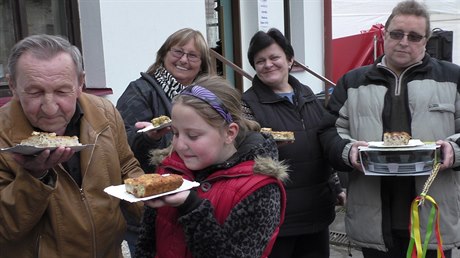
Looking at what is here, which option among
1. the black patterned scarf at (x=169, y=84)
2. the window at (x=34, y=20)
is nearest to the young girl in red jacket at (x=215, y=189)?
the black patterned scarf at (x=169, y=84)

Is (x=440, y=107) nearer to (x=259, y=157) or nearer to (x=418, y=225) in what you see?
(x=418, y=225)

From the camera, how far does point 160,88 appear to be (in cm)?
Answer: 290

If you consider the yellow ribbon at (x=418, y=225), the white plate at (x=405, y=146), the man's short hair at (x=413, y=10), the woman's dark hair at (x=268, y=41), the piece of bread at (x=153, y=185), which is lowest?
the yellow ribbon at (x=418, y=225)

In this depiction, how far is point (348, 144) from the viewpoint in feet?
9.04

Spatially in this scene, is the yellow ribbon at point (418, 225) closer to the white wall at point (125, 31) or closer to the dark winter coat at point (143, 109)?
the dark winter coat at point (143, 109)

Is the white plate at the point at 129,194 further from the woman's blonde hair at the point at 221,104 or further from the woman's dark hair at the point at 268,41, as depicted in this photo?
Answer: the woman's dark hair at the point at 268,41

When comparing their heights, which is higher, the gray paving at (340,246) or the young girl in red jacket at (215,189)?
the young girl in red jacket at (215,189)

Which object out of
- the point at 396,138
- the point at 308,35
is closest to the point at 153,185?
the point at 396,138

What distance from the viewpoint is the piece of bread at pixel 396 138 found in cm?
255

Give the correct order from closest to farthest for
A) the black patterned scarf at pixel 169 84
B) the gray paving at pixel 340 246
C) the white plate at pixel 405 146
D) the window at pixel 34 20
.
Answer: the white plate at pixel 405 146 < the black patterned scarf at pixel 169 84 < the window at pixel 34 20 < the gray paving at pixel 340 246

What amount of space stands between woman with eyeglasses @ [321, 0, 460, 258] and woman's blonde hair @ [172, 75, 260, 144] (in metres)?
0.89

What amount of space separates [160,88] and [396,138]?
4.30ft

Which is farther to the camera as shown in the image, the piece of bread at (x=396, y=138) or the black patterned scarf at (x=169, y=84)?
the black patterned scarf at (x=169, y=84)

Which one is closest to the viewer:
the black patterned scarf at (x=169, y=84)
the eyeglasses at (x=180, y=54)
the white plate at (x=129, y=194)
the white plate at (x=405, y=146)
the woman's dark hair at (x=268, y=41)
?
the white plate at (x=129, y=194)
